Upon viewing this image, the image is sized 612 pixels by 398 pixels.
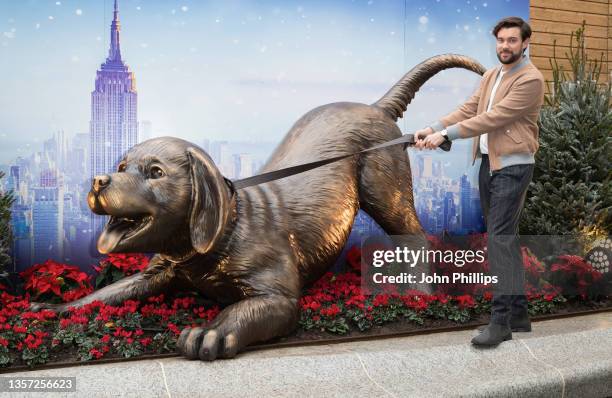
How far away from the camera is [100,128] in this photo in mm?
4668

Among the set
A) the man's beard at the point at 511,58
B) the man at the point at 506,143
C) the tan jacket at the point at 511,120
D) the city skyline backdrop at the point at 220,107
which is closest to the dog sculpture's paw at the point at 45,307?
the city skyline backdrop at the point at 220,107

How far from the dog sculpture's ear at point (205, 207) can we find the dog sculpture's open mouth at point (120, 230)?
208mm

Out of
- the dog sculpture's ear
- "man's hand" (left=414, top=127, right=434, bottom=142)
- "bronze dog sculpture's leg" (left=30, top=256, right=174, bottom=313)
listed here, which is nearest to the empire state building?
"bronze dog sculpture's leg" (left=30, top=256, right=174, bottom=313)

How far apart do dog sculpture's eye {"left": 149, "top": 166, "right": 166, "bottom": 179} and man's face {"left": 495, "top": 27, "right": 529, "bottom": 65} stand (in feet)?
5.95

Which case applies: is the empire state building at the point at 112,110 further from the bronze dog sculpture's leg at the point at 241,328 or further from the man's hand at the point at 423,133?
the man's hand at the point at 423,133

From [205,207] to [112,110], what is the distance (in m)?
2.13

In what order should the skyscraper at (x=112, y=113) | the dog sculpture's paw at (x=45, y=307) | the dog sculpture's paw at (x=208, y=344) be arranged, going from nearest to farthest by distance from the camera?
the dog sculpture's paw at (x=208, y=344)
the dog sculpture's paw at (x=45, y=307)
the skyscraper at (x=112, y=113)

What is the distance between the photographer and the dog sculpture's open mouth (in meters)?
2.85

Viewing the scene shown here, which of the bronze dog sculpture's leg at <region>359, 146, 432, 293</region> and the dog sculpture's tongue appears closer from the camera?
the dog sculpture's tongue

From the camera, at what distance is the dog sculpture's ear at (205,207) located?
114 inches

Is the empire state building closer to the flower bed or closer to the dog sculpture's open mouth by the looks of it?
the flower bed

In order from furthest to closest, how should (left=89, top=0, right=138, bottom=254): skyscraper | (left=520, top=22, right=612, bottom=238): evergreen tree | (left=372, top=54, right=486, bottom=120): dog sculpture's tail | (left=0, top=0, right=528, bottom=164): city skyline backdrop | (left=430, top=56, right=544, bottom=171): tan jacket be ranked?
(left=520, top=22, right=612, bottom=238): evergreen tree → (left=89, top=0, right=138, bottom=254): skyscraper → (left=0, top=0, right=528, bottom=164): city skyline backdrop → (left=372, top=54, right=486, bottom=120): dog sculpture's tail → (left=430, top=56, right=544, bottom=171): tan jacket

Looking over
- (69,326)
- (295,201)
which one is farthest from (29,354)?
(295,201)

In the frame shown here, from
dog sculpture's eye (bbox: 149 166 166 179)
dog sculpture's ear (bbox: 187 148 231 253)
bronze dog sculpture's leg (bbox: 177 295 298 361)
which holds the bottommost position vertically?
bronze dog sculpture's leg (bbox: 177 295 298 361)
